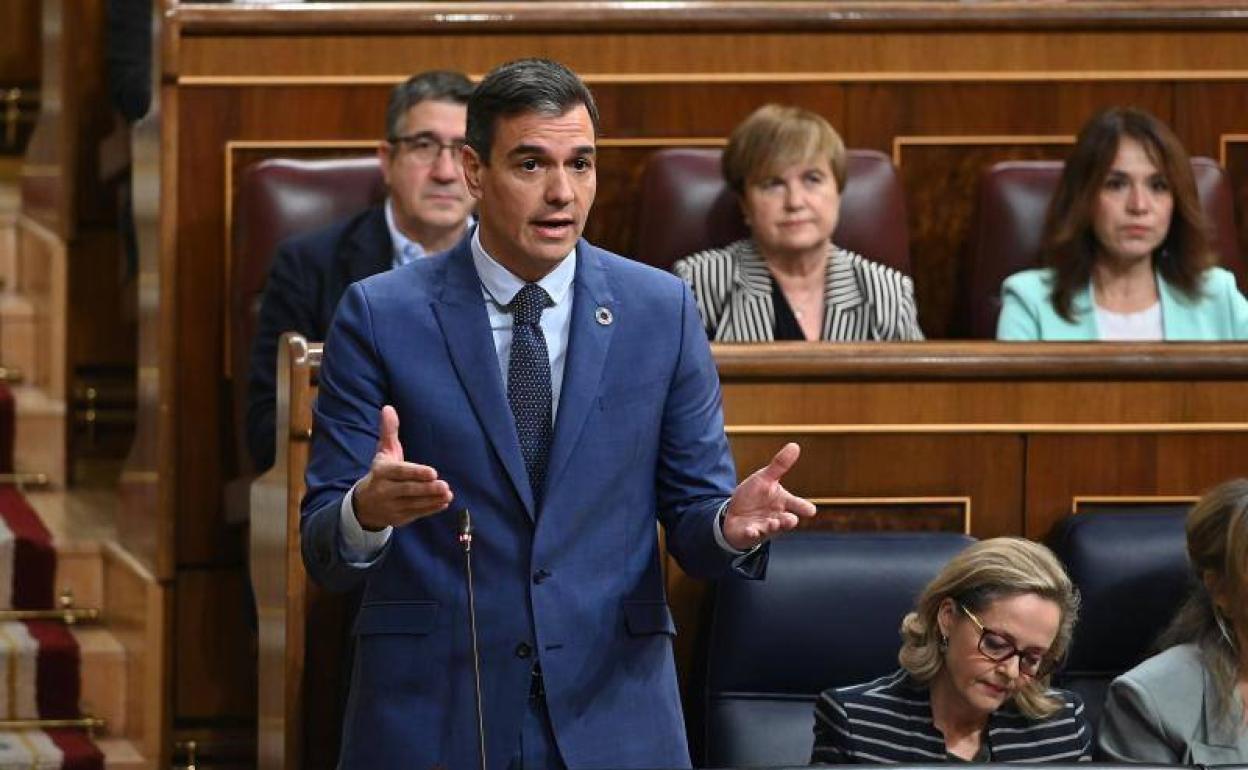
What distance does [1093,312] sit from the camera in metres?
1.50

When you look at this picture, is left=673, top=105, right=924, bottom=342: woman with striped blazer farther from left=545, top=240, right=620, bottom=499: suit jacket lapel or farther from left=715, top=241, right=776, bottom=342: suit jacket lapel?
left=545, top=240, right=620, bottom=499: suit jacket lapel

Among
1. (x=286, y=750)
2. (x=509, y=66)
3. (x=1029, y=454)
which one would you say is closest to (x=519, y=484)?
(x=509, y=66)

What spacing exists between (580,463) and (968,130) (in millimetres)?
850

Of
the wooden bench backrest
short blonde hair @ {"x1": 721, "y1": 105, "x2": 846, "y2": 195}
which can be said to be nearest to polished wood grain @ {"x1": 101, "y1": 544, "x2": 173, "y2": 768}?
the wooden bench backrest

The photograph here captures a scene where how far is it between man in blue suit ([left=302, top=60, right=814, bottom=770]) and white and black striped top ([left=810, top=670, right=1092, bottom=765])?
0.53 ft

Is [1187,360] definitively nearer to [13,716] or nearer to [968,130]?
[968,130]

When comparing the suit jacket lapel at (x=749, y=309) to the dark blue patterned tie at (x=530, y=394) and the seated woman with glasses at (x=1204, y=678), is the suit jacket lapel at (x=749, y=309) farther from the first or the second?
the dark blue patterned tie at (x=530, y=394)

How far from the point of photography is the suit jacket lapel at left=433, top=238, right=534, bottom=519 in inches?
34.5

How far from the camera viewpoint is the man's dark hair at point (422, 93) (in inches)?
55.9

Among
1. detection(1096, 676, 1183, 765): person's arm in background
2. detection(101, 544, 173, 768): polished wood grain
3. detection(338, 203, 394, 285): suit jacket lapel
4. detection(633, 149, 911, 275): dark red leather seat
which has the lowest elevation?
detection(101, 544, 173, 768): polished wood grain

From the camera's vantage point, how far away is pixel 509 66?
887 mm

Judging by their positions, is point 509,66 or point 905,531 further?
point 905,531

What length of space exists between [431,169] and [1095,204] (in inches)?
17.3

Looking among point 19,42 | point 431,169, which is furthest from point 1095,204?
point 19,42
